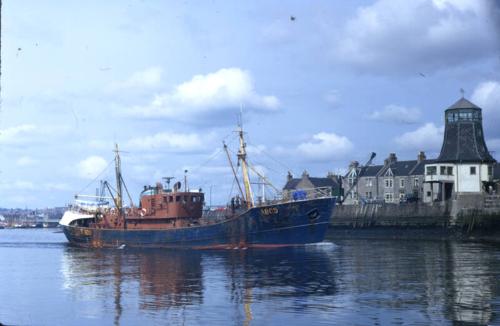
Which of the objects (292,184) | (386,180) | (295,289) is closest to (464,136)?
(386,180)

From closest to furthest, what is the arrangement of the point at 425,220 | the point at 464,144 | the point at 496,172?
the point at 425,220 < the point at 464,144 < the point at 496,172

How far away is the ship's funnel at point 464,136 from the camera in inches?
3383

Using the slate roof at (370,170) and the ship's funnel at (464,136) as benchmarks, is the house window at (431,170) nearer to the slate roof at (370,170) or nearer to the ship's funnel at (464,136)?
the ship's funnel at (464,136)

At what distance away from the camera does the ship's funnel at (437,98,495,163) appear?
282 ft

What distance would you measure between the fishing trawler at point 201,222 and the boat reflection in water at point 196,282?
A: 6.94 m

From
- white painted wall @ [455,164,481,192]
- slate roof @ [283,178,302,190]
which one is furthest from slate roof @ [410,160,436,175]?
slate roof @ [283,178,302,190]

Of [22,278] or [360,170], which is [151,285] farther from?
[360,170]

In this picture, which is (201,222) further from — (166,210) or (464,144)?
(464,144)

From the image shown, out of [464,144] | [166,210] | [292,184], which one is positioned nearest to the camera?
[166,210]

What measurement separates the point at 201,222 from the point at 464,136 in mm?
37216

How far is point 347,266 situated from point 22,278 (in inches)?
783

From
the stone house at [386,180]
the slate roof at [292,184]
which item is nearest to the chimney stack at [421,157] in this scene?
the stone house at [386,180]

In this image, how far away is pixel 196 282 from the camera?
37.0m

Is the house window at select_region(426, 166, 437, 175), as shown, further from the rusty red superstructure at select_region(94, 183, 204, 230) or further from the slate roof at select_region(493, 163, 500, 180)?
the rusty red superstructure at select_region(94, 183, 204, 230)
